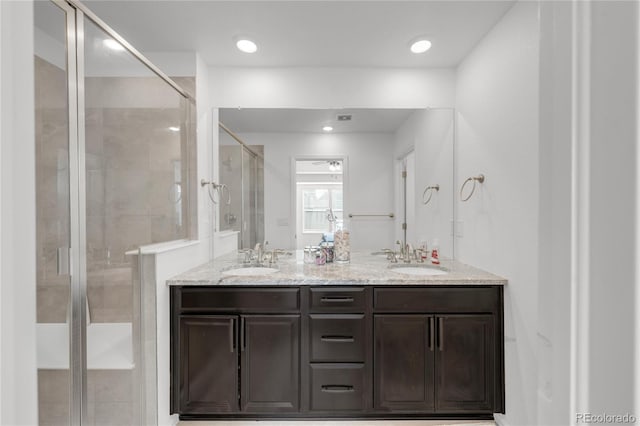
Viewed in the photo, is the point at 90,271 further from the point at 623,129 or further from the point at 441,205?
the point at 441,205

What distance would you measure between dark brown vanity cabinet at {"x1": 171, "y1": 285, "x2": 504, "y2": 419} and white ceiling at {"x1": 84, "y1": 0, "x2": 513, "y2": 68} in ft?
5.22

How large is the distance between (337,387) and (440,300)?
80 cm

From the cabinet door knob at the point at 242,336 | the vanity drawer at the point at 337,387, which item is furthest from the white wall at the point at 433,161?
the cabinet door knob at the point at 242,336

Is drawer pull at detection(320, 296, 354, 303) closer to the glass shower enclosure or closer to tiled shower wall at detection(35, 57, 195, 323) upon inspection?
the glass shower enclosure

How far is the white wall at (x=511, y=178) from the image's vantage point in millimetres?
1653

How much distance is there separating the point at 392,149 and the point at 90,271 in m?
2.09

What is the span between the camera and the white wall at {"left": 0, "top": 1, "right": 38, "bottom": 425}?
0.99ft

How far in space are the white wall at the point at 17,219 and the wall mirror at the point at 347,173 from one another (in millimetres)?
2202

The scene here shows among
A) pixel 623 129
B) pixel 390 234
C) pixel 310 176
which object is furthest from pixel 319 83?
pixel 623 129

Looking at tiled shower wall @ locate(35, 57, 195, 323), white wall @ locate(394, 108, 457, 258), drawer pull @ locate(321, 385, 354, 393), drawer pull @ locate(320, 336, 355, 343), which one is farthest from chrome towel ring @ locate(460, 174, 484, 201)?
tiled shower wall @ locate(35, 57, 195, 323)

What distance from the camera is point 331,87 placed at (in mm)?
2494

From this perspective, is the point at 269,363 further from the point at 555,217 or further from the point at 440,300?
the point at 555,217

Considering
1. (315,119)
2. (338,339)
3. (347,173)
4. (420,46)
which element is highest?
(420,46)

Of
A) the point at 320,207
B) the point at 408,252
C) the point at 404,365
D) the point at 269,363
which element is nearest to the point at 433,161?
the point at 408,252
